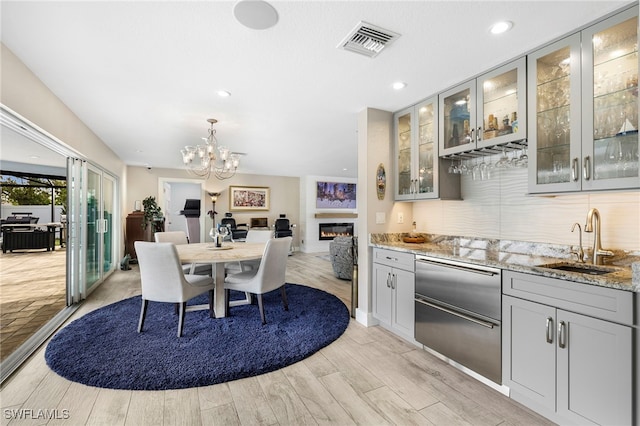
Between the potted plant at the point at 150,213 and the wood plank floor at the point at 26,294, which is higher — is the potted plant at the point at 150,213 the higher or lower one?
the higher one

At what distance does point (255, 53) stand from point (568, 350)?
2713mm

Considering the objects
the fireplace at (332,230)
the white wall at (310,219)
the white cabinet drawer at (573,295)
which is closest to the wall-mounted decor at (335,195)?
the white wall at (310,219)

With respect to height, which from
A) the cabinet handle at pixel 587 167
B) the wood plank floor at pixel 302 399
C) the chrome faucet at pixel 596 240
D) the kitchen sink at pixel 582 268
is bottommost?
the wood plank floor at pixel 302 399

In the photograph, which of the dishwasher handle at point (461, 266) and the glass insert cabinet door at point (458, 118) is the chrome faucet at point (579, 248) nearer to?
the dishwasher handle at point (461, 266)

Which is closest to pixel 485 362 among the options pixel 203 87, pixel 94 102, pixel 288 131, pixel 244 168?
pixel 203 87

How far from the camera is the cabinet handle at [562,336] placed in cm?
155

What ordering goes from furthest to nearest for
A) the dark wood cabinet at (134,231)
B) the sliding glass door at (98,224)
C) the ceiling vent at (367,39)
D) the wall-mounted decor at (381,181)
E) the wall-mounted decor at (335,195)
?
the wall-mounted decor at (335,195)
the dark wood cabinet at (134,231)
the sliding glass door at (98,224)
the wall-mounted decor at (381,181)
the ceiling vent at (367,39)

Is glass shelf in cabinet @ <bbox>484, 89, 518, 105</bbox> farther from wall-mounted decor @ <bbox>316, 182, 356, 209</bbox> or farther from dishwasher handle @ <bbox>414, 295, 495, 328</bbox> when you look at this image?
wall-mounted decor @ <bbox>316, 182, 356, 209</bbox>

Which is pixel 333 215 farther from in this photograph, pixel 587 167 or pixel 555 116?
pixel 587 167

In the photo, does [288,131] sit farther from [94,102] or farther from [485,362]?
[485,362]

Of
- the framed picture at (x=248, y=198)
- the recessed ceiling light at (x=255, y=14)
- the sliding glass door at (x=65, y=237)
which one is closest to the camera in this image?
the recessed ceiling light at (x=255, y=14)

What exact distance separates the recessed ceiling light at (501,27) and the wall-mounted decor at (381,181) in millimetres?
1571

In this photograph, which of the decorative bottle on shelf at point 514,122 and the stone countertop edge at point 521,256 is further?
the decorative bottle on shelf at point 514,122

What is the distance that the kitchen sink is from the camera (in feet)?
5.65
